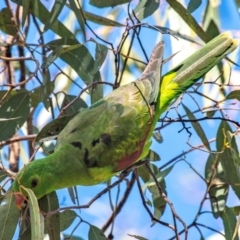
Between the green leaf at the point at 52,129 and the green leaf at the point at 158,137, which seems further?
the green leaf at the point at 158,137

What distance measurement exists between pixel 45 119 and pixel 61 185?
1.17 m

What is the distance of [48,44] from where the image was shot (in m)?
1.80

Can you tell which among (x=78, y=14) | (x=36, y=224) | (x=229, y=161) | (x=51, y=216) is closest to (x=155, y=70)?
(x=78, y=14)

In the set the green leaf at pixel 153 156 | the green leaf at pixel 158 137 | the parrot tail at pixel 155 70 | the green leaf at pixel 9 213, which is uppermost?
the parrot tail at pixel 155 70

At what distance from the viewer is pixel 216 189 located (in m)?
1.84

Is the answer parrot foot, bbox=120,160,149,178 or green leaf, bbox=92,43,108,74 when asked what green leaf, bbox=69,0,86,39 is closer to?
green leaf, bbox=92,43,108,74

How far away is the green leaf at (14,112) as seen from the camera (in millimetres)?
1714

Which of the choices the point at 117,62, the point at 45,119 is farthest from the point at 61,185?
the point at 45,119

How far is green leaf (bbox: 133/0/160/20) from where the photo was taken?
1.69m

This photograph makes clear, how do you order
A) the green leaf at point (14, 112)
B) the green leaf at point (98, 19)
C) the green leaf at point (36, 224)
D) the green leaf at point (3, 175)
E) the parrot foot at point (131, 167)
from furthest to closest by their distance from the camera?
the green leaf at point (98, 19) → the green leaf at point (14, 112) → the parrot foot at point (131, 167) → the green leaf at point (3, 175) → the green leaf at point (36, 224)

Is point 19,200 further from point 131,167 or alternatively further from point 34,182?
point 131,167

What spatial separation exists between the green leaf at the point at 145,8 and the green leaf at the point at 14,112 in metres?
0.45

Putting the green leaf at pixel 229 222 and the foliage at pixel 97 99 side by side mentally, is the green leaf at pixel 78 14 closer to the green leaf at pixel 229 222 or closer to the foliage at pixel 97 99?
the foliage at pixel 97 99

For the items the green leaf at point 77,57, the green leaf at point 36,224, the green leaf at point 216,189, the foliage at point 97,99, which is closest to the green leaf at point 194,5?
the foliage at point 97,99
